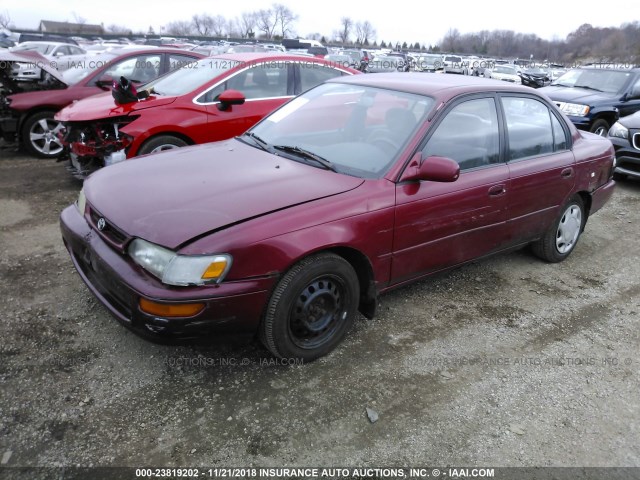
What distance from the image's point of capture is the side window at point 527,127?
378 cm

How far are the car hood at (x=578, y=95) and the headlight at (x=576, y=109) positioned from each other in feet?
0.35

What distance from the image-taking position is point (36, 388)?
268cm

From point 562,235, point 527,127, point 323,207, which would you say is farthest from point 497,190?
point 323,207

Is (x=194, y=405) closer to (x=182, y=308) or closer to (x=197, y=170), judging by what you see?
(x=182, y=308)

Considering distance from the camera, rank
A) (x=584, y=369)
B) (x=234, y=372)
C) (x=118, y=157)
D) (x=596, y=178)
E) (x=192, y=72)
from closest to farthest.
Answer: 1. (x=234, y=372)
2. (x=584, y=369)
3. (x=596, y=178)
4. (x=118, y=157)
5. (x=192, y=72)

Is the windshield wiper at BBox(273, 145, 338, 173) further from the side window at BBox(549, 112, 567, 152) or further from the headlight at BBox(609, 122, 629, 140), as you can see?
the headlight at BBox(609, 122, 629, 140)

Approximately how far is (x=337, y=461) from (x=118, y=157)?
429 centimetres

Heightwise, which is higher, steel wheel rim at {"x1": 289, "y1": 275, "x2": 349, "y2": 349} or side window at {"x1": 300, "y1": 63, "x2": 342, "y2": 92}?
side window at {"x1": 300, "y1": 63, "x2": 342, "y2": 92}

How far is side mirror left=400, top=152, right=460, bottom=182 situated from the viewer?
2947 mm

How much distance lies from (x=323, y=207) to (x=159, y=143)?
341 centimetres

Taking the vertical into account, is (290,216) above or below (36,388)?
above

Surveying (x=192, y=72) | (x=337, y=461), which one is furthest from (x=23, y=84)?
(x=337, y=461)

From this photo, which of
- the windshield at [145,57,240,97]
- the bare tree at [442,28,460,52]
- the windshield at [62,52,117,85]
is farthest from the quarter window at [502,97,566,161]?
the bare tree at [442,28,460,52]

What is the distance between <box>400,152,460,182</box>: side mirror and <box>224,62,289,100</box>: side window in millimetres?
3494
